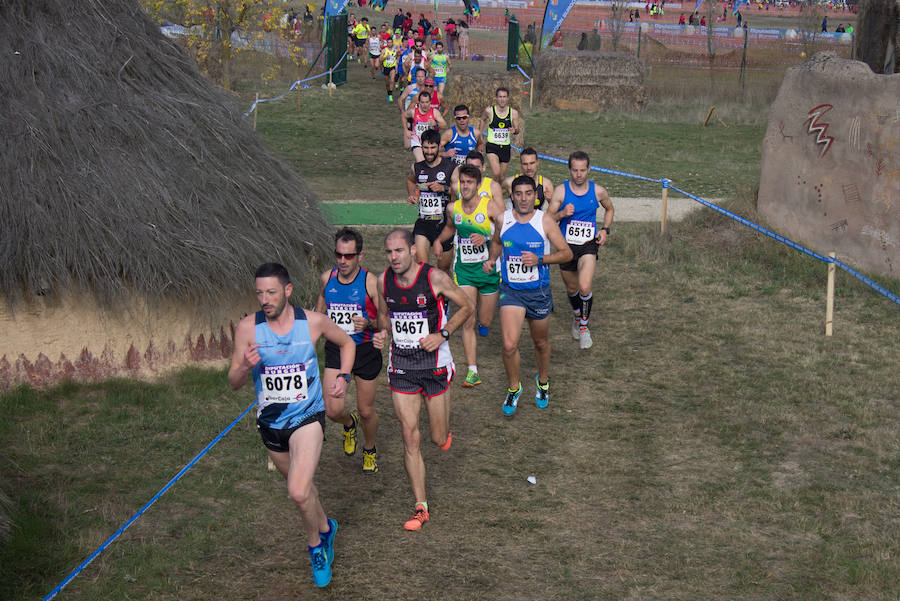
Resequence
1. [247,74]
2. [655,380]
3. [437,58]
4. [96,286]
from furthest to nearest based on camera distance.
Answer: [247,74], [437,58], [655,380], [96,286]

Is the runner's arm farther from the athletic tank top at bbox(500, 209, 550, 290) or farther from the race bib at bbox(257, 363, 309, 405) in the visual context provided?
the athletic tank top at bbox(500, 209, 550, 290)

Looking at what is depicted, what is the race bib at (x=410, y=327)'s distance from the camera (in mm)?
6695

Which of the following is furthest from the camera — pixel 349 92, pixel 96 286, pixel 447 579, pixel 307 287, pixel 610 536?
pixel 349 92

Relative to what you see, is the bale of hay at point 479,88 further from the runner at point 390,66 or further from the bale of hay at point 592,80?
the runner at point 390,66

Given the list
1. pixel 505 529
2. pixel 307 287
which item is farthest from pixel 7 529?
pixel 307 287

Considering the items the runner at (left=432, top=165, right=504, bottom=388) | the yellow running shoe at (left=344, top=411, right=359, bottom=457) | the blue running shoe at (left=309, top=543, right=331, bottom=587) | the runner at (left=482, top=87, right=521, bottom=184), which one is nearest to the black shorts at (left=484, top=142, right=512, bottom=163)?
the runner at (left=482, top=87, right=521, bottom=184)

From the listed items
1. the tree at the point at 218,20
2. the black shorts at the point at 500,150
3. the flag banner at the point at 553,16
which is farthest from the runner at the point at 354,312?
the flag banner at the point at 553,16

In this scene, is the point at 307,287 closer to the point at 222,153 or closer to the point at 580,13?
the point at 222,153

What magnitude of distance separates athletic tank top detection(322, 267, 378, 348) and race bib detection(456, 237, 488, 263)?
2377 mm

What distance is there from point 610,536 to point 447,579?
122 centimetres

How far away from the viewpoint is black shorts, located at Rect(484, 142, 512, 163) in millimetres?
15030

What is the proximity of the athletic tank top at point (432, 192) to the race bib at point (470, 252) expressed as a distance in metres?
1.11

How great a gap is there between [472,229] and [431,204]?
129 centimetres

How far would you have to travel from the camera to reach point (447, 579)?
5.96 metres
